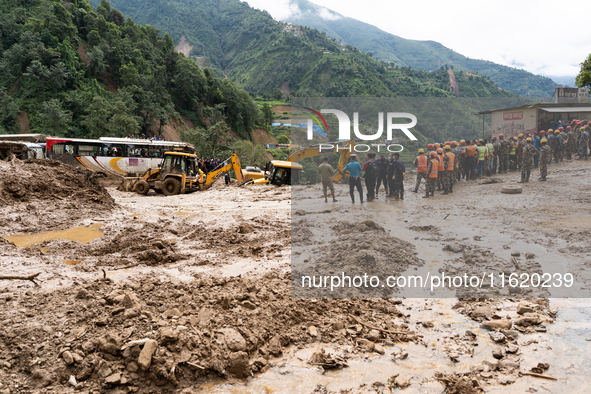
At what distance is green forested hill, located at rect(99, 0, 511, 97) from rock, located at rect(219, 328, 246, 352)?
198 feet

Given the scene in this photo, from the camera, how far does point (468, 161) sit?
10.1 m

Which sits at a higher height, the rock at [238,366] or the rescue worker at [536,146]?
the rescue worker at [536,146]

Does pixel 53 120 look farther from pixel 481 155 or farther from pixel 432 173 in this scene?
pixel 481 155

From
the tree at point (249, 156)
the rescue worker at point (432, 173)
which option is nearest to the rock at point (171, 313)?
the rescue worker at point (432, 173)

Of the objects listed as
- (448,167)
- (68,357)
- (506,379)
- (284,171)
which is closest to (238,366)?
(68,357)

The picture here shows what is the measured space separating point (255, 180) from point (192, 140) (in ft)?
63.6

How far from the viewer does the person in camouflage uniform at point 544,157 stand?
27.5ft

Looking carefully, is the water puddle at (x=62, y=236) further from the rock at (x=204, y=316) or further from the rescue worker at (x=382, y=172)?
the rescue worker at (x=382, y=172)

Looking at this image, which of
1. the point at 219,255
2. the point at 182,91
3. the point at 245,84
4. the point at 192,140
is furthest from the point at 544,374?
the point at 245,84

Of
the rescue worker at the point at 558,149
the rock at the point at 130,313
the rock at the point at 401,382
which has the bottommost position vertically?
the rock at the point at 401,382

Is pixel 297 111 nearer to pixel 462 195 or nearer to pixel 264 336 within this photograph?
pixel 462 195

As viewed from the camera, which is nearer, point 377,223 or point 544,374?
point 544,374

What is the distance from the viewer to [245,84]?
12456 centimetres

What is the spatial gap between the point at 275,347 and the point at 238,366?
21.2 inches
